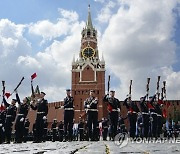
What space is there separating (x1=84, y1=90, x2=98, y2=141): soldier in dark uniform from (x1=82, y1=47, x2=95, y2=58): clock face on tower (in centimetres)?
7250

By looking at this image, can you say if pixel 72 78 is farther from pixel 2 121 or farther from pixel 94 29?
pixel 2 121

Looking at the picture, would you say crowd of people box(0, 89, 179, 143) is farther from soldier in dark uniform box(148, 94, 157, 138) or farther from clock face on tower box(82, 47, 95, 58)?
clock face on tower box(82, 47, 95, 58)

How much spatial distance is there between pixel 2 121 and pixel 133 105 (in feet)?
19.3

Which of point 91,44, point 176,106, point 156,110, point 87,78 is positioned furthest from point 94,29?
point 156,110

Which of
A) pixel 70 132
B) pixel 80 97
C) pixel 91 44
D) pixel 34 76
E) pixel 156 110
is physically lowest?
pixel 70 132

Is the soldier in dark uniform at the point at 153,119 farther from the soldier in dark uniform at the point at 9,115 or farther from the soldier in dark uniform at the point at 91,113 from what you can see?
the soldier in dark uniform at the point at 9,115

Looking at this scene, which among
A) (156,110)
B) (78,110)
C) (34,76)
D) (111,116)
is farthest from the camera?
(78,110)

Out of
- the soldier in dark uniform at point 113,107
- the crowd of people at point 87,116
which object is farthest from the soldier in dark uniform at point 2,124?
the soldier in dark uniform at point 113,107

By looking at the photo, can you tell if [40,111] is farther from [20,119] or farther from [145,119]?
[145,119]

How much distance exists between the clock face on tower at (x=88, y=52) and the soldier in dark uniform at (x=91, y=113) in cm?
7250

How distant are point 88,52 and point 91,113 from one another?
73002 millimetres

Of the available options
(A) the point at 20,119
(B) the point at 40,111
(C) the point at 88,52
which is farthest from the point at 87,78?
(B) the point at 40,111

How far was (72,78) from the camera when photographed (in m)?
81.4

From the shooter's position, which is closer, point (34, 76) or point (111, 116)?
point (111, 116)
